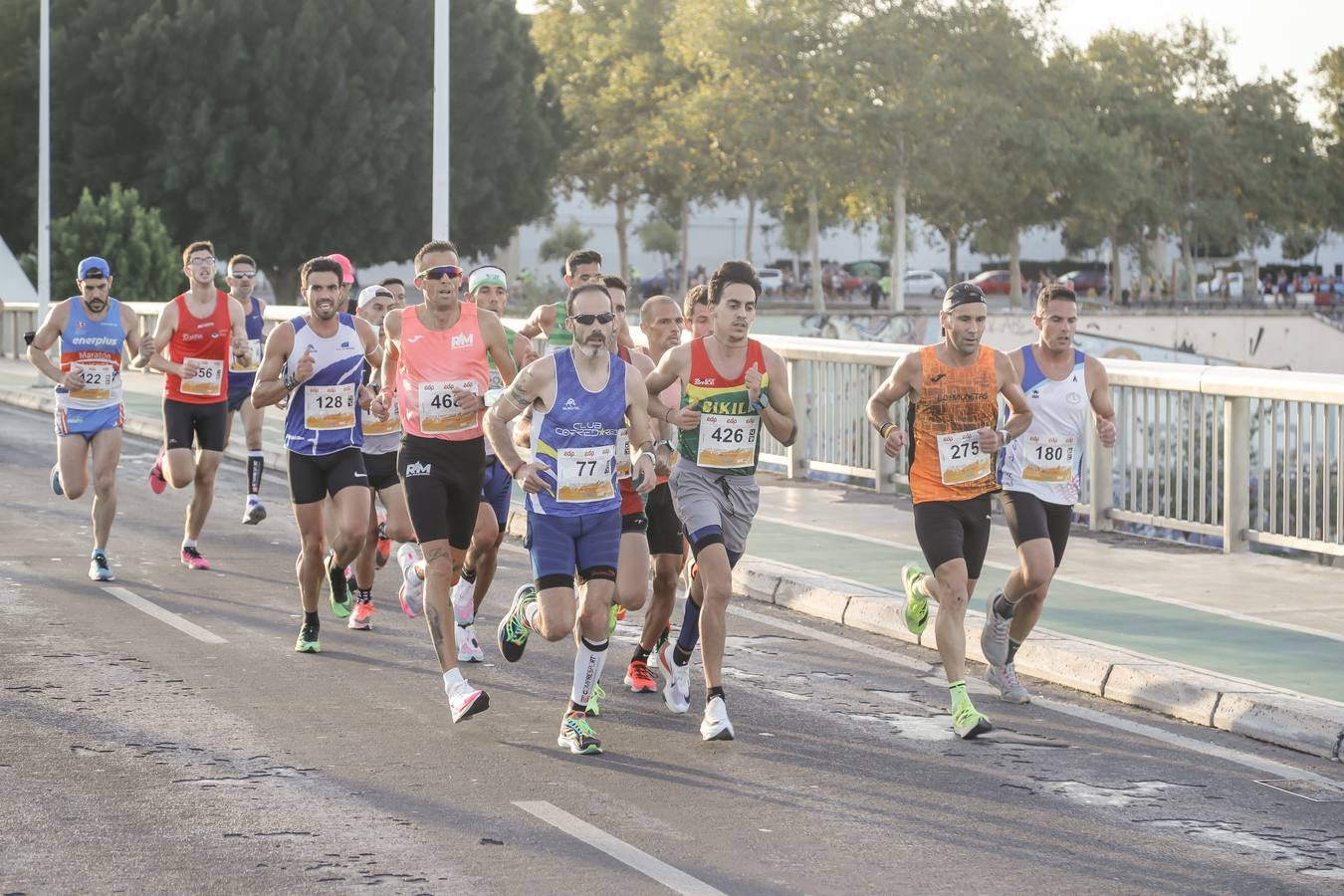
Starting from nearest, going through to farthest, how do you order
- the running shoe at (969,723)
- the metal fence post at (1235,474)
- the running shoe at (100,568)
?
the running shoe at (969,723), the running shoe at (100,568), the metal fence post at (1235,474)

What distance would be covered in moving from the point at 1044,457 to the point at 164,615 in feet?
16.2

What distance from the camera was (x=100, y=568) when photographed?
12312mm

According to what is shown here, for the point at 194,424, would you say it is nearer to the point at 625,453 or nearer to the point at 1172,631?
the point at 625,453

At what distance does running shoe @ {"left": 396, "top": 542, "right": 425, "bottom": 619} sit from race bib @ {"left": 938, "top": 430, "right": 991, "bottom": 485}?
124 inches

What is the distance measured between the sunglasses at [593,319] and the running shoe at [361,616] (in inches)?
138

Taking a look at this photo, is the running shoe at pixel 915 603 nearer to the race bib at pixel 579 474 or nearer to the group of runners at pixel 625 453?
the group of runners at pixel 625 453

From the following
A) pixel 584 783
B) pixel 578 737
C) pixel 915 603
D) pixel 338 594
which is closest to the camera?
pixel 584 783

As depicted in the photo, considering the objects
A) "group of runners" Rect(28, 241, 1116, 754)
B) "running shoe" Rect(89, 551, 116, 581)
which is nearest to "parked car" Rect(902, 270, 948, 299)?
"running shoe" Rect(89, 551, 116, 581)

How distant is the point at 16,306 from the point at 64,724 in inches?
1280

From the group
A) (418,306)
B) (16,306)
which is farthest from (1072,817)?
(16,306)

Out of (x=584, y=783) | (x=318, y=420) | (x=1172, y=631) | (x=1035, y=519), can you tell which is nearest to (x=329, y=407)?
(x=318, y=420)

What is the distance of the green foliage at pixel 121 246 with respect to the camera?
3947 centimetres

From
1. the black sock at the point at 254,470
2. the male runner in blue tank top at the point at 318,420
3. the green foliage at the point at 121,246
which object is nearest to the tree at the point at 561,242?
the green foliage at the point at 121,246

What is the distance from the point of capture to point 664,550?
29.8ft
